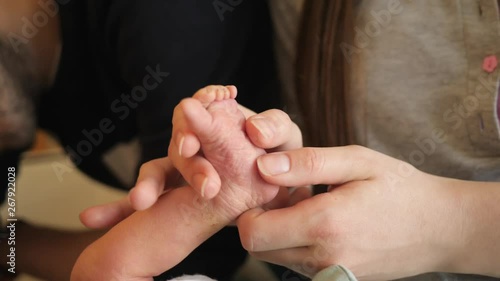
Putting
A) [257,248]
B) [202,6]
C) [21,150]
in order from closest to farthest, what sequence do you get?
[257,248] < [202,6] < [21,150]

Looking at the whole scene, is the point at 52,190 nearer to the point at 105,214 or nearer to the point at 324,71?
the point at 105,214

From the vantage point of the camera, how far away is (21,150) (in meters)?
0.73

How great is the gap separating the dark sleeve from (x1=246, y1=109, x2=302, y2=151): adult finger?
0.55ft

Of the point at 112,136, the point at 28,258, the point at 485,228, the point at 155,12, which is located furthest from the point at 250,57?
the point at 28,258

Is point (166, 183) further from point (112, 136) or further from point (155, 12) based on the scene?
point (112, 136)

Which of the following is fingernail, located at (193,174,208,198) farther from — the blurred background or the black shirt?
the blurred background

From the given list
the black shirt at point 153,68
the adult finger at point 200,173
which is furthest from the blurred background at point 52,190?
the adult finger at point 200,173

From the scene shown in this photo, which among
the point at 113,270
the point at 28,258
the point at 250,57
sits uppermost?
the point at 250,57

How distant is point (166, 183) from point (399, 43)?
369 millimetres

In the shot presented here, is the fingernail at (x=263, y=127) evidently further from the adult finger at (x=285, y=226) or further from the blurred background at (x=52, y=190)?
the blurred background at (x=52, y=190)

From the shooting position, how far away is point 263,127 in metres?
0.44

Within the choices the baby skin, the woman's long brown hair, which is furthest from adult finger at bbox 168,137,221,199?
the woman's long brown hair

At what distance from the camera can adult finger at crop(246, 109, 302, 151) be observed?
17.2 inches

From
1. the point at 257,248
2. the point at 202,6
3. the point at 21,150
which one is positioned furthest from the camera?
the point at 21,150
